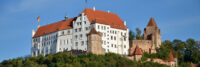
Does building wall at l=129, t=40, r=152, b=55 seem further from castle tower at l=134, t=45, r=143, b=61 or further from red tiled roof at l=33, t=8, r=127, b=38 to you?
castle tower at l=134, t=45, r=143, b=61

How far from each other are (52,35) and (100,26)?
12.1m

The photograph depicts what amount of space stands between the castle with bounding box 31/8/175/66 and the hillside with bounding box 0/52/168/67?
8.30ft

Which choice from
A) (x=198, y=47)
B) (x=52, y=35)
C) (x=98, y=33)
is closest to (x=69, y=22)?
(x=52, y=35)

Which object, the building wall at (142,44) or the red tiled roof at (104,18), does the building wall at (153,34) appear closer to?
the building wall at (142,44)

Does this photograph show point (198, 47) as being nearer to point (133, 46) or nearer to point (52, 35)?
point (133, 46)

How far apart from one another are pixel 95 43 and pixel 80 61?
5.19m

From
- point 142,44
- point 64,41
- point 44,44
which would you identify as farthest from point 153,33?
point 44,44

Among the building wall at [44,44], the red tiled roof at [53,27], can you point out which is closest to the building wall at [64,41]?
the red tiled roof at [53,27]

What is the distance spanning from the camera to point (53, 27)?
11350 centimetres

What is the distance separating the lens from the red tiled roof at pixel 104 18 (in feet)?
343

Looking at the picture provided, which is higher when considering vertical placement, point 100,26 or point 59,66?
Answer: point 100,26

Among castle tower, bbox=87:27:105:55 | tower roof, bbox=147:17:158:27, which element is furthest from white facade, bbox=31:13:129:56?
tower roof, bbox=147:17:158:27

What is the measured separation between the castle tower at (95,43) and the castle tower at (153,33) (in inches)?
461

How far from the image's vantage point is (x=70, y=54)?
325 ft
